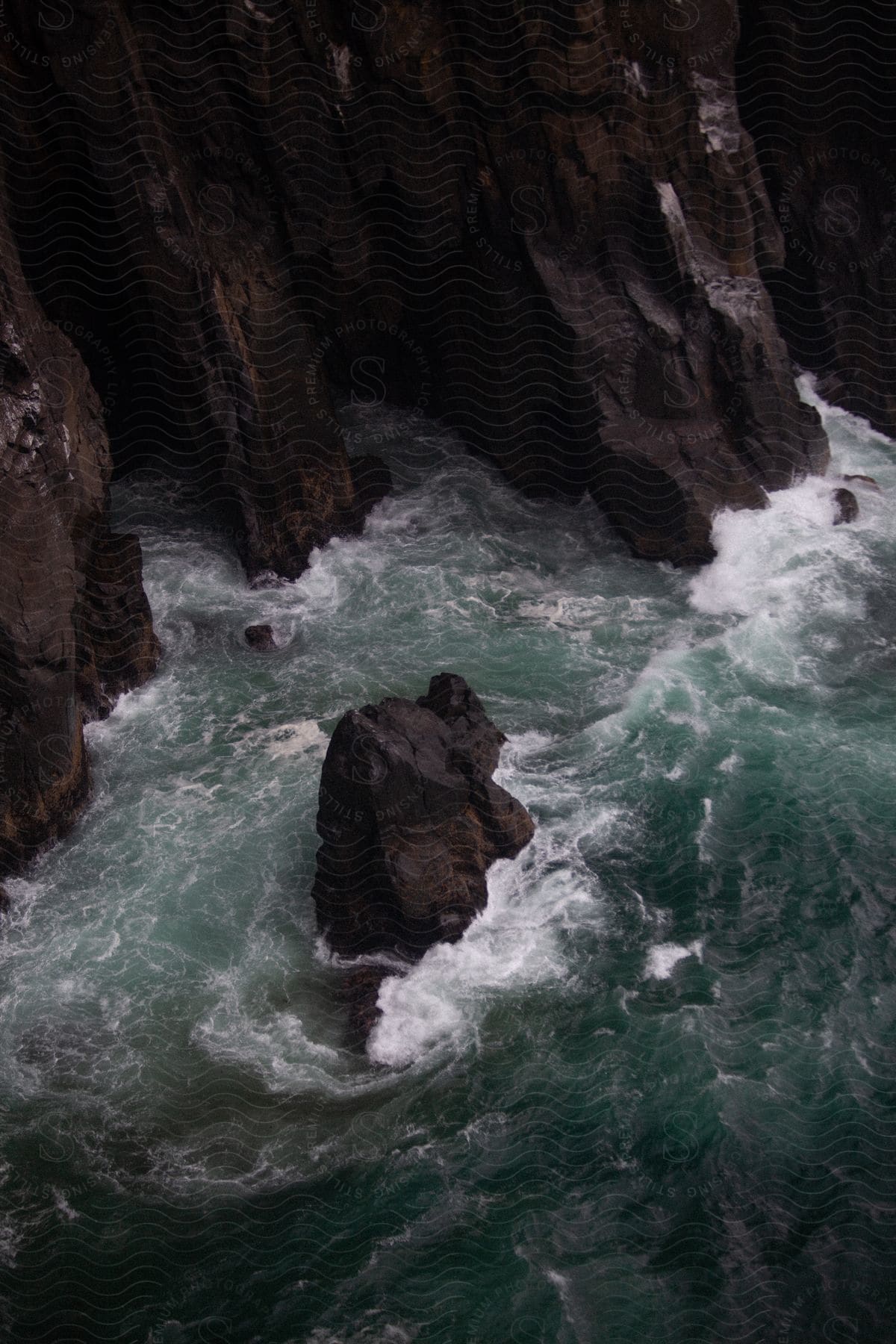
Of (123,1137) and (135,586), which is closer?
(123,1137)

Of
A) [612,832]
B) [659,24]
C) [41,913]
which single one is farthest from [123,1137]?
[659,24]

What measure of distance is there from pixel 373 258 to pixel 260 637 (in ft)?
34.4

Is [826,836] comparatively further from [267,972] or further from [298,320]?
[298,320]

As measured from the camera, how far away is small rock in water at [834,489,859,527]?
107ft

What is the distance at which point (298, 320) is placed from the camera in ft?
106

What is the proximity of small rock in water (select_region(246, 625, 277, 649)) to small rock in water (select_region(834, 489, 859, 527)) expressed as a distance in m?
14.4

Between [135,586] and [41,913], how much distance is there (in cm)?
806

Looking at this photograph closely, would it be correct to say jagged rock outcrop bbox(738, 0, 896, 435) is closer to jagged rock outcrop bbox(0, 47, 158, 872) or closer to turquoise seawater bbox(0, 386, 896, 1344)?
turquoise seawater bbox(0, 386, 896, 1344)

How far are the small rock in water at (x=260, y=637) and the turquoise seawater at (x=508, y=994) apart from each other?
1.20 ft

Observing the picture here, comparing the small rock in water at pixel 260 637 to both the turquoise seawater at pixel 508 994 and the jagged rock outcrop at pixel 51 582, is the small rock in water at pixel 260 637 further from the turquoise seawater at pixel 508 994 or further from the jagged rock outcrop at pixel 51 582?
the jagged rock outcrop at pixel 51 582

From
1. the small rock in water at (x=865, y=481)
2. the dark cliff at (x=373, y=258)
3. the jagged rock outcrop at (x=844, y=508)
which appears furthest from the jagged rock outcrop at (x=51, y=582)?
the small rock in water at (x=865, y=481)

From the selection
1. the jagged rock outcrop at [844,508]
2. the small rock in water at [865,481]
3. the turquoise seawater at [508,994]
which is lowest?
the turquoise seawater at [508,994]

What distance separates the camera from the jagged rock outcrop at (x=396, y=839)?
2278 cm

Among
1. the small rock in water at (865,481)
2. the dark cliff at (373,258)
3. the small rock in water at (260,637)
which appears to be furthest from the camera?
the small rock in water at (865,481)
